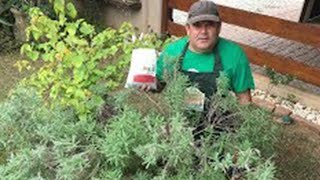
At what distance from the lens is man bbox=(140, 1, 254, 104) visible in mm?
2348

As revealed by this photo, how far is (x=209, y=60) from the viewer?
7.98ft

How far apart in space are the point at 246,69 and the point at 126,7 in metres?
3.13

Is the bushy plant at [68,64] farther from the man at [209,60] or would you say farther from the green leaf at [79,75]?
the man at [209,60]

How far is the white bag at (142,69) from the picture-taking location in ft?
7.37

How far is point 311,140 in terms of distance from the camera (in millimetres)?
3750

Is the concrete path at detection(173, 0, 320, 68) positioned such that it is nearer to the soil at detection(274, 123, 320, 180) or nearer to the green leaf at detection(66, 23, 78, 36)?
the soil at detection(274, 123, 320, 180)

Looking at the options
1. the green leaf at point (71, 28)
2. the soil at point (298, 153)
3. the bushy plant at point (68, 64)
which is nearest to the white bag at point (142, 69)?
the bushy plant at point (68, 64)

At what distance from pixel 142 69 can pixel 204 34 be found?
0.35 meters

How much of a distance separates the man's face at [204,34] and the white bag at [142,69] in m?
0.23

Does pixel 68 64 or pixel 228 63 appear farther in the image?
pixel 68 64

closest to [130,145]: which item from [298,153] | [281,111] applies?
[298,153]

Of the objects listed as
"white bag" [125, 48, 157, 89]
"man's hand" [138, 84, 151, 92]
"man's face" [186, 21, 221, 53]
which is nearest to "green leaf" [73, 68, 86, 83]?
"white bag" [125, 48, 157, 89]

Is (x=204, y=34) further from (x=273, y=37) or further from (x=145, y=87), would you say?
(x=273, y=37)

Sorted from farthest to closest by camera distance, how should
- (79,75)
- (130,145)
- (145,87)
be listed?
(79,75) → (145,87) → (130,145)
